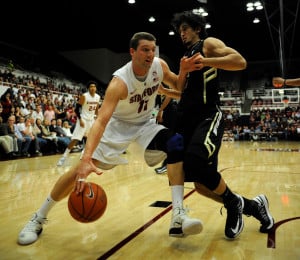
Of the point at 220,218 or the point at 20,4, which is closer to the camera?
the point at 220,218

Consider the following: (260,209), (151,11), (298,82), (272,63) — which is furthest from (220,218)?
(272,63)

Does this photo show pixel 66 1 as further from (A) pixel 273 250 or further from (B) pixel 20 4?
(A) pixel 273 250

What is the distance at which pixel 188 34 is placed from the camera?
2664 mm

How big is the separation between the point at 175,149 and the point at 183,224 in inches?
21.9

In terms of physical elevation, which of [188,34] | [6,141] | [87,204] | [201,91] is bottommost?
[87,204]

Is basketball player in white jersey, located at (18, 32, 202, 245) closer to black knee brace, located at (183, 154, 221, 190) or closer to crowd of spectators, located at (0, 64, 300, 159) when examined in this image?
black knee brace, located at (183, 154, 221, 190)

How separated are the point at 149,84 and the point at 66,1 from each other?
49.3 ft

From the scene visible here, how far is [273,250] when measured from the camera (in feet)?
7.54

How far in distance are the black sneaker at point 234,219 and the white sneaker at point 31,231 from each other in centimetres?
143

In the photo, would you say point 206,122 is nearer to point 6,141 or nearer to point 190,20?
point 190,20

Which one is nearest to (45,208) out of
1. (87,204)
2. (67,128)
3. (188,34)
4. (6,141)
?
(87,204)

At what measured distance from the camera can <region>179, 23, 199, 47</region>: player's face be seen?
2646mm

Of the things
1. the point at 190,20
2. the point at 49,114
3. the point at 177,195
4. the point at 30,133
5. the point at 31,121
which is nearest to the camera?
the point at 177,195

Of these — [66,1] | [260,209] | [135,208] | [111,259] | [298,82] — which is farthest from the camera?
[66,1]
